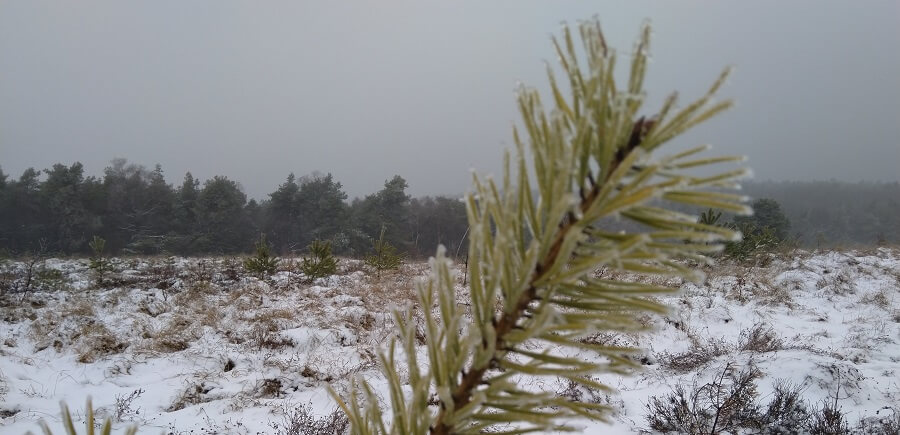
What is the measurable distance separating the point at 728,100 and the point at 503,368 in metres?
0.43

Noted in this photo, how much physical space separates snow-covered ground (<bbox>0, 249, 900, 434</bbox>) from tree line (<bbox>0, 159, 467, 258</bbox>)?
66.4ft

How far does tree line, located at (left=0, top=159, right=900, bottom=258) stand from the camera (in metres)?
30.5

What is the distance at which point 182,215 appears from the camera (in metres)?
32.1

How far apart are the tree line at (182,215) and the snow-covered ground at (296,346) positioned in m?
20.2

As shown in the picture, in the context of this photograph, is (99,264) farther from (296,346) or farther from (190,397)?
(190,397)

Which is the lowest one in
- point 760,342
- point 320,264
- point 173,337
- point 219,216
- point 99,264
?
point 760,342

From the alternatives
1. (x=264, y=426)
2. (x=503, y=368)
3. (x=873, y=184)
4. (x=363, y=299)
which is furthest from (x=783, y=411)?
(x=873, y=184)

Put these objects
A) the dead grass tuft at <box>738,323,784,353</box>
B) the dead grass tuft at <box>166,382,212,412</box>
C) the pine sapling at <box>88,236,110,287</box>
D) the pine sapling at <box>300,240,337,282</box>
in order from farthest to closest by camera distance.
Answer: the pine sapling at <box>88,236,110,287</box> < the pine sapling at <box>300,240,337,282</box> < the dead grass tuft at <box>738,323,784,353</box> < the dead grass tuft at <box>166,382,212,412</box>

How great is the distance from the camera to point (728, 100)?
0.48 m

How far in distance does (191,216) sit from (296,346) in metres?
32.1

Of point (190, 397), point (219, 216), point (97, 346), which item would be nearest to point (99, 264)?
point (97, 346)

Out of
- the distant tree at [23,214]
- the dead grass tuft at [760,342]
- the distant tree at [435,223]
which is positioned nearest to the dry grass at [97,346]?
the dead grass tuft at [760,342]

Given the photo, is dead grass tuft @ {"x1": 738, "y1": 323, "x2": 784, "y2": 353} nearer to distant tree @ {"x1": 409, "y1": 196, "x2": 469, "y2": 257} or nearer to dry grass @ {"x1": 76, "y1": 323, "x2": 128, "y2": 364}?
dry grass @ {"x1": 76, "y1": 323, "x2": 128, "y2": 364}

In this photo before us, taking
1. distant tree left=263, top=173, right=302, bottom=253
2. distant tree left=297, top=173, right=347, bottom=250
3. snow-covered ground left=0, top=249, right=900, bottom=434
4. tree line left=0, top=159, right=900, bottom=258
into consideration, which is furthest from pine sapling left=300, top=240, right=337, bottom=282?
distant tree left=263, top=173, right=302, bottom=253
